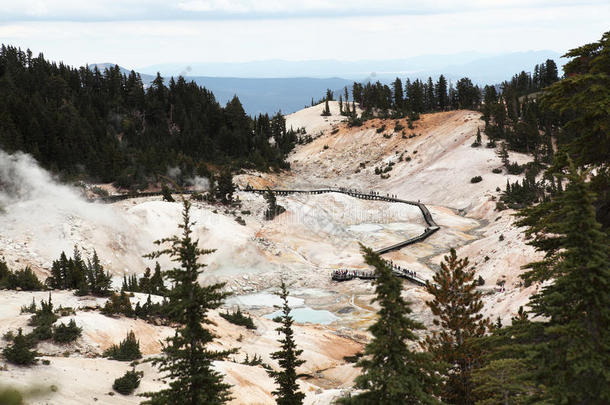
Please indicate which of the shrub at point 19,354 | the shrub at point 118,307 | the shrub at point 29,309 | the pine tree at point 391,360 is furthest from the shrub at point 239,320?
the pine tree at point 391,360

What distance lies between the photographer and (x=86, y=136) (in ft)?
283

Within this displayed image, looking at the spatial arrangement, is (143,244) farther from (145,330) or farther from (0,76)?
(0,76)

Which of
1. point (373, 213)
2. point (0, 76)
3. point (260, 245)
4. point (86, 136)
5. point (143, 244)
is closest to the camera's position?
point (143, 244)

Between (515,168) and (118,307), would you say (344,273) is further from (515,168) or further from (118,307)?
(515,168)

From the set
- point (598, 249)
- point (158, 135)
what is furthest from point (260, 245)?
point (158, 135)

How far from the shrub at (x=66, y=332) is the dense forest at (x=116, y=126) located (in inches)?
2156

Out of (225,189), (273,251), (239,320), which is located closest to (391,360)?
(239,320)

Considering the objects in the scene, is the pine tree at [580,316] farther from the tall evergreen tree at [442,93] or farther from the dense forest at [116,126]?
the tall evergreen tree at [442,93]

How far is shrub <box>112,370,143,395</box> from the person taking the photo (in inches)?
814

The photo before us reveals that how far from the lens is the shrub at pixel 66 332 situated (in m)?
25.0

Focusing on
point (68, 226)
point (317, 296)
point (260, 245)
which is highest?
point (68, 226)

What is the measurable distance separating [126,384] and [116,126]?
302 feet

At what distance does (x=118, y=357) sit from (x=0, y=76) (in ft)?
337

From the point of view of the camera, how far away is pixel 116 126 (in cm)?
10369
